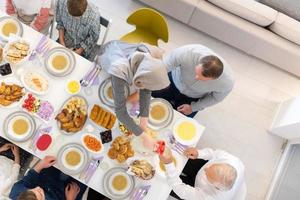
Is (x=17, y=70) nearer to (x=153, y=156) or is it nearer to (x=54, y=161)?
(x=54, y=161)

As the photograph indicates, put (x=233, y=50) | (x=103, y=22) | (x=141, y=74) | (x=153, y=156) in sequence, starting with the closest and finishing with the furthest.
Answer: (x=141, y=74) < (x=153, y=156) < (x=103, y=22) < (x=233, y=50)

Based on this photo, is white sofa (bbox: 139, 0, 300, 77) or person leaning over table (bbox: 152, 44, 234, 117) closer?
person leaning over table (bbox: 152, 44, 234, 117)

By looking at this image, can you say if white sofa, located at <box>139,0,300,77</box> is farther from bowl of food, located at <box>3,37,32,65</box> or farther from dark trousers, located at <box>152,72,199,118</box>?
bowl of food, located at <box>3,37,32,65</box>

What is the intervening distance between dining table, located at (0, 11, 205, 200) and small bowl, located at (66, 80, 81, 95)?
0.02 metres

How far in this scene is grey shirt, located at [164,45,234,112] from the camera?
9.99ft

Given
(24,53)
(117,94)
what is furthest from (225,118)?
(24,53)

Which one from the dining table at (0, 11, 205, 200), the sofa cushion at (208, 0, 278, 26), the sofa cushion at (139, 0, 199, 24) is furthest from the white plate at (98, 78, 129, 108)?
the sofa cushion at (208, 0, 278, 26)

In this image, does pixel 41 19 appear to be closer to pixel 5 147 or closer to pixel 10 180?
pixel 5 147

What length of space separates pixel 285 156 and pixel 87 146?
216 cm

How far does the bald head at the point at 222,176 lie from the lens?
2834 mm

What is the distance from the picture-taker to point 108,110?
298 centimetres

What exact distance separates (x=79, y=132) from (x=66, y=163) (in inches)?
9.2

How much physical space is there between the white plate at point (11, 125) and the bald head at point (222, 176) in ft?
4.26

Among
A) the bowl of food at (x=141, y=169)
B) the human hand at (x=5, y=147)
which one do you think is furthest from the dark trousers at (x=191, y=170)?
the human hand at (x=5, y=147)
